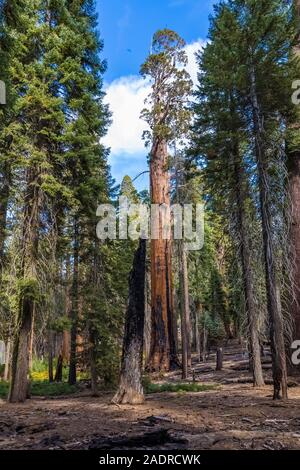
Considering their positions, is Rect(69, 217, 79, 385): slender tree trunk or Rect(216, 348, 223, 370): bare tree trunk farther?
Rect(216, 348, 223, 370): bare tree trunk

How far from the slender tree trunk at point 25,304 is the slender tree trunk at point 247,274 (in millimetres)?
6449

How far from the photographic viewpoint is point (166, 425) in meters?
6.47

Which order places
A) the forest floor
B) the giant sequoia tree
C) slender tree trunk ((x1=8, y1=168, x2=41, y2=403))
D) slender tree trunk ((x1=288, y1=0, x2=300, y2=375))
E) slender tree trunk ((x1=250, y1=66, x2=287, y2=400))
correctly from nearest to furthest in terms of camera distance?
the forest floor, slender tree trunk ((x1=250, y1=66, x2=287, y2=400)), slender tree trunk ((x1=8, y1=168, x2=41, y2=403)), slender tree trunk ((x1=288, y1=0, x2=300, y2=375)), the giant sequoia tree

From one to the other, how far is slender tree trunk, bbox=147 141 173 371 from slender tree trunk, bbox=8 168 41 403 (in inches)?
300

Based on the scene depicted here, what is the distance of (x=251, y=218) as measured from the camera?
1266cm

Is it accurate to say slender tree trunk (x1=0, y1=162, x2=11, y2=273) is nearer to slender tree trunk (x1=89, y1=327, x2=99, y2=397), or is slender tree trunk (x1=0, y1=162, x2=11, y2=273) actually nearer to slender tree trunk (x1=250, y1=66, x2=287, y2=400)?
slender tree trunk (x1=89, y1=327, x2=99, y2=397)

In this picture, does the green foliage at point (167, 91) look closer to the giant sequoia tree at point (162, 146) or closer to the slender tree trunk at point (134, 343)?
the giant sequoia tree at point (162, 146)

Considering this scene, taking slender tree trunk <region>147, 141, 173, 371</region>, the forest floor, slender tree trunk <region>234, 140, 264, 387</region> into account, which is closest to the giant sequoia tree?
slender tree trunk <region>147, 141, 173, 371</region>

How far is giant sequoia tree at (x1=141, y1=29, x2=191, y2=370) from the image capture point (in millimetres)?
16969

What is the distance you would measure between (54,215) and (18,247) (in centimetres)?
161

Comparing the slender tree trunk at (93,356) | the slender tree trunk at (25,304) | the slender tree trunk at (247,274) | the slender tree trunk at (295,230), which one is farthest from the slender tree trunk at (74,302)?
the slender tree trunk at (295,230)

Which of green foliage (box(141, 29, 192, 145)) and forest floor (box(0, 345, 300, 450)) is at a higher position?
green foliage (box(141, 29, 192, 145))
